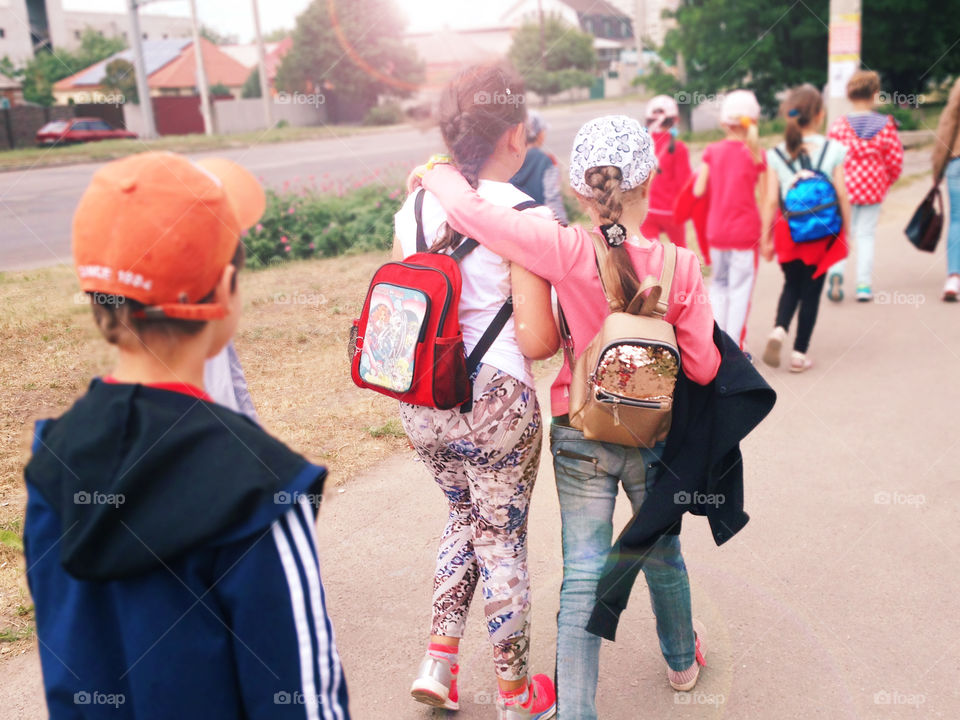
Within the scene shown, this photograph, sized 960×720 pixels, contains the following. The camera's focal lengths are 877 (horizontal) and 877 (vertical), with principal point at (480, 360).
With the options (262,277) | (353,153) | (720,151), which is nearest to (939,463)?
(720,151)

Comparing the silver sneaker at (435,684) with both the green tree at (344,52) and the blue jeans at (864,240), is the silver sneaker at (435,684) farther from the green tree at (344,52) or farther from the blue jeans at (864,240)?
the green tree at (344,52)

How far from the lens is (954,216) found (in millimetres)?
7449

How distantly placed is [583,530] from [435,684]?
72cm

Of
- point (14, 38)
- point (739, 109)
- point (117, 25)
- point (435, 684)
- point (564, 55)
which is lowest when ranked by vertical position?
point (435, 684)

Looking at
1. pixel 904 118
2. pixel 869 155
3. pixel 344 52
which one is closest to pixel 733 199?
pixel 869 155

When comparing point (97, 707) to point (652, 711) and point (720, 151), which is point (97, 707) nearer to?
point (652, 711)

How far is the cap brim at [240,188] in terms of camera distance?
1441mm

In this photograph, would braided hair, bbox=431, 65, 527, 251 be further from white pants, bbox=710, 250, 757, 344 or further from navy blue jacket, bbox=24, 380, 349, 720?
white pants, bbox=710, 250, 757, 344

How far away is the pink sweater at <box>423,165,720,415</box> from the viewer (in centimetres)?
222

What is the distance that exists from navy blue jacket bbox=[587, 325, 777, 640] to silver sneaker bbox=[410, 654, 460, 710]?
59 cm

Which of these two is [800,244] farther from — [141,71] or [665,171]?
[141,71]

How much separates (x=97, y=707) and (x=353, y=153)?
23.4 m

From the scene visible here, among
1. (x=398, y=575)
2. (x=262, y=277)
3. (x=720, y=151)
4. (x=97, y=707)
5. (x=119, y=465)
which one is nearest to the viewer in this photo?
(x=119, y=465)

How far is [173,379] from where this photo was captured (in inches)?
53.1
